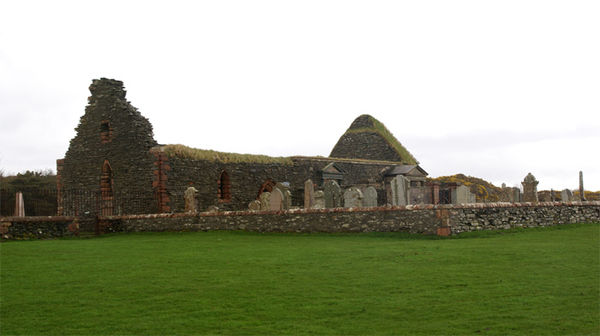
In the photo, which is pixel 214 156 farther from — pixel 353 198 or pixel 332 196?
pixel 353 198

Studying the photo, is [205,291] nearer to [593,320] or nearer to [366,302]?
[366,302]

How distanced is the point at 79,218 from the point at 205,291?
588 inches

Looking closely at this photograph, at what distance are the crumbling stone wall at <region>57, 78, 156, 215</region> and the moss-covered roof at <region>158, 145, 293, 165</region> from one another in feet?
3.02

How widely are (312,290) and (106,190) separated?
21058 millimetres

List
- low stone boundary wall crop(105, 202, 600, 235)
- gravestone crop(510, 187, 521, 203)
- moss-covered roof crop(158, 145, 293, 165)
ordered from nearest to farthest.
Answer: low stone boundary wall crop(105, 202, 600, 235) → gravestone crop(510, 187, 521, 203) → moss-covered roof crop(158, 145, 293, 165)

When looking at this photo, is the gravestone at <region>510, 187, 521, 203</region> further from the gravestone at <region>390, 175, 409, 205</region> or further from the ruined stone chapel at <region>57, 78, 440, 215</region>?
the gravestone at <region>390, 175, 409, 205</region>

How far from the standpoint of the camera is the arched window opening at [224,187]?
2741 cm

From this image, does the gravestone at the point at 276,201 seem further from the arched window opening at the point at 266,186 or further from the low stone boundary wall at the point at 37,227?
the arched window opening at the point at 266,186

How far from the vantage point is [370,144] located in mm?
40312

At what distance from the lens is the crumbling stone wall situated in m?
25.4

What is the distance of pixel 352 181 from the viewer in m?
32.7

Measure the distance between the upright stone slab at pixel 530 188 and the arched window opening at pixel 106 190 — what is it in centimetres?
1698

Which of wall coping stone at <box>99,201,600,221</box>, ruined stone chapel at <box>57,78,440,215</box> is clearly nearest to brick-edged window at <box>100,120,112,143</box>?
ruined stone chapel at <box>57,78,440,215</box>

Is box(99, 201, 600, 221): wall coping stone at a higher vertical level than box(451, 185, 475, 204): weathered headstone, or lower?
lower
